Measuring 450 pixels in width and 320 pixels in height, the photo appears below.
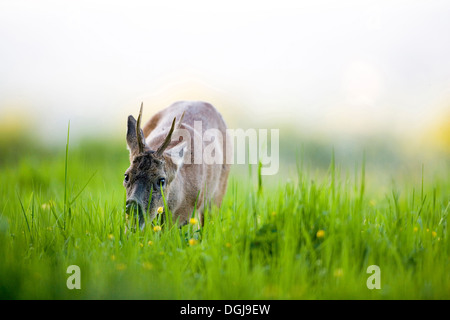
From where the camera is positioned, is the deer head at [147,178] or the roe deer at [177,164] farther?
the roe deer at [177,164]

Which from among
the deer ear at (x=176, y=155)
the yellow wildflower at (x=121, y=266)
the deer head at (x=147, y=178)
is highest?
the deer ear at (x=176, y=155)

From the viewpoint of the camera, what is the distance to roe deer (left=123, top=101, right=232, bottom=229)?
5086 mm

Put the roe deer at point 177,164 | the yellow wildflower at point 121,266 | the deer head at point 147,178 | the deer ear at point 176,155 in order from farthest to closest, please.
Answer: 1. the deer ear at point 176,155
2. the roe deer at point 177,164
3. the deer head at point 147,178
4. the yellow wildflower at point 121,266

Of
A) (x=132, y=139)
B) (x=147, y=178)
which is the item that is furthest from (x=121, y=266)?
(x=132, y=139)

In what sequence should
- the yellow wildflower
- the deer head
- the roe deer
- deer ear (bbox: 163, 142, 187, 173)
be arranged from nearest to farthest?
the yellow wildflower
the deer head
the roe deer
deer ear (bbox: 163, 142, 187, 173)

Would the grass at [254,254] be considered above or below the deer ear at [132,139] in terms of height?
below

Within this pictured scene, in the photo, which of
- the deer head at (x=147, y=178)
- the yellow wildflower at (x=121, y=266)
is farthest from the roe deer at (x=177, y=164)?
the yellow wildflower at (x=121, y=266)

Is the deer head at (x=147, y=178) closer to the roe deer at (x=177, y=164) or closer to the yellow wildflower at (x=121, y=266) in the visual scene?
the roe deer at (x=177, y=164)

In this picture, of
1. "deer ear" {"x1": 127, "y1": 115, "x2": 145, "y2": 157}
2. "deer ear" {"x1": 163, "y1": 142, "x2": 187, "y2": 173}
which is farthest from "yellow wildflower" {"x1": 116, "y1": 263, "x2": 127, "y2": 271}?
"deer ear" {"x1": 127, "y1": 115, "x2": 145, "y2": 157}

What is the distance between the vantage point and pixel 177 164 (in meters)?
5.66

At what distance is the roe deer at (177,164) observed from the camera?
16.7 ft

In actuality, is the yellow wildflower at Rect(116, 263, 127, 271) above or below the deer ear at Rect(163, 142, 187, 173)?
below

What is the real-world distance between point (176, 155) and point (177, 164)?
0.10 metres

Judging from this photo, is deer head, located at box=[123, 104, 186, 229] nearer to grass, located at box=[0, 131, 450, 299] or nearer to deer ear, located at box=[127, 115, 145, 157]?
deer ear, located at box=[127, 115, 145, 157]
